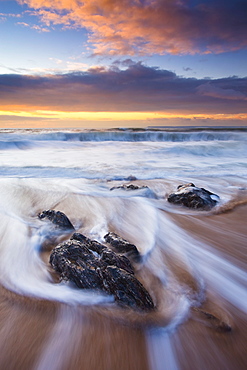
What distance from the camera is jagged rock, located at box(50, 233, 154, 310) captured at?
220 cm

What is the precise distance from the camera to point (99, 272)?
235 cm

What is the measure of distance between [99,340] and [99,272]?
23.6 inches

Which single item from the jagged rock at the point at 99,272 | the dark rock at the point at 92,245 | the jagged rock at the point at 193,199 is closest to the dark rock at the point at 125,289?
the jagged rock at the point at 99,272

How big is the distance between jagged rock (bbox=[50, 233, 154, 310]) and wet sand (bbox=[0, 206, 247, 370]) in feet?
0.70

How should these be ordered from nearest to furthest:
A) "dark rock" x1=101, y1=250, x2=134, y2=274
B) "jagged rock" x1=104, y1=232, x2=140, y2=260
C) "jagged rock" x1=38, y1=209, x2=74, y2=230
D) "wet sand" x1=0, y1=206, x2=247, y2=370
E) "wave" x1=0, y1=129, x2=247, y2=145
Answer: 1. "wet sand" x1=0, y1=206, x2=247, y2=370
2. "dark rock" x1=101, y1=250, x2=134, y2=274
3. "jagged rock" x1=104, y1=232, x2=140, y2=260
4. "jagged rock" x1=38, y1=209, x2=74, y2=230
5. "wave" x1=0, y1=129, x2=247, y2=145

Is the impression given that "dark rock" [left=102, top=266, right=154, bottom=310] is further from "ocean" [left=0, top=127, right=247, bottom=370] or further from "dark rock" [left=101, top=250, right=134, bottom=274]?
"dark rock" [left=101, top=250, right=134, bottom=274]

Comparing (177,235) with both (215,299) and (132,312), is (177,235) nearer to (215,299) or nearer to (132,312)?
(215,299)

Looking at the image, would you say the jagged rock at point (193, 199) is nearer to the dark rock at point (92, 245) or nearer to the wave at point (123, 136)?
the dark rock at point (92, 245)

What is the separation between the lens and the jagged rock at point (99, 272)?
2195 mm

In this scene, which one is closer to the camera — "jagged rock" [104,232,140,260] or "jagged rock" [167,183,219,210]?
"jagged rock" [104,232,140,260]

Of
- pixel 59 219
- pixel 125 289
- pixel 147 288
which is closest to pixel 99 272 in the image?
pixel 125 289

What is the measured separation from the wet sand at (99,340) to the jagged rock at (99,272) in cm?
21

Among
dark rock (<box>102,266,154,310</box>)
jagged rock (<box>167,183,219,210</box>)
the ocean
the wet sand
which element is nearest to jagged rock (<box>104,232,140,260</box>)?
the ocean

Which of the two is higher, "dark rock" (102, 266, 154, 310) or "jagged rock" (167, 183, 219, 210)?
"dark rock" (102, 266, 154, 310)
